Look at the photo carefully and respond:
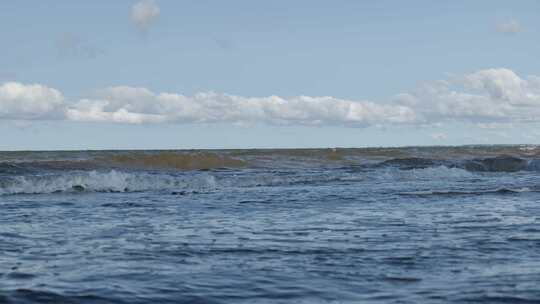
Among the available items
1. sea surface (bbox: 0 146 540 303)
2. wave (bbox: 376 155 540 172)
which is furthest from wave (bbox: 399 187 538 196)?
wave (bbox: 376 155 540 172)

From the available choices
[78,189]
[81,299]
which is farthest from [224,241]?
[78,189]

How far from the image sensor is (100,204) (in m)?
16.8

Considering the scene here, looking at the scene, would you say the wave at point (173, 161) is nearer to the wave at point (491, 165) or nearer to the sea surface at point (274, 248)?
the wave at point (491, 165)

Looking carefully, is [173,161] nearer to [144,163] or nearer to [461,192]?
[144,163]

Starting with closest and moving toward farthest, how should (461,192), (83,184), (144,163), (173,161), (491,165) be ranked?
(461,192)
(83,184)
(144,163)
(173,161)
(491,165)

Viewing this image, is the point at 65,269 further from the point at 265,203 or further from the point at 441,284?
the point at 265,203

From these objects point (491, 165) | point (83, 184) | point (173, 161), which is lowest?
point (83, 184)

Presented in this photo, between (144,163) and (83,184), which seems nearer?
(83,184)

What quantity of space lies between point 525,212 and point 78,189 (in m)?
13.4

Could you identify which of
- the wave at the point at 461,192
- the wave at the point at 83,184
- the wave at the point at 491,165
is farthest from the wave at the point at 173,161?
the wave at the point at 461,192

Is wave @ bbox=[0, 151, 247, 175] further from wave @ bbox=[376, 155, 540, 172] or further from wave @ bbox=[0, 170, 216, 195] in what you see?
wave @ bbox=[376, 155, 540, 172]

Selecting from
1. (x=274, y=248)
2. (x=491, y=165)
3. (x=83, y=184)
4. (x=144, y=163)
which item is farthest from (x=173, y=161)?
(x=274, y=248)

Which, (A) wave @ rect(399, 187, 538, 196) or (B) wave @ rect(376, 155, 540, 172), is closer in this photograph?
(A) wave @ rect(399, 187, 538, 196)

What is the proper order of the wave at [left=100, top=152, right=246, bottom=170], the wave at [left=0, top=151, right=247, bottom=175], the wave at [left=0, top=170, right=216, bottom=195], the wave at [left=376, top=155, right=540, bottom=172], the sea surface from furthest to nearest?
the wave at [left=376, top=155, right=540, bottom=172] < the wave at [left=100, top=152, right=246, bottom=170] < the wave at [left=0, top=151, right=247, bottom=175] < the wave at [left=0, top=170, right=216, bottom=195] < the sea surface
